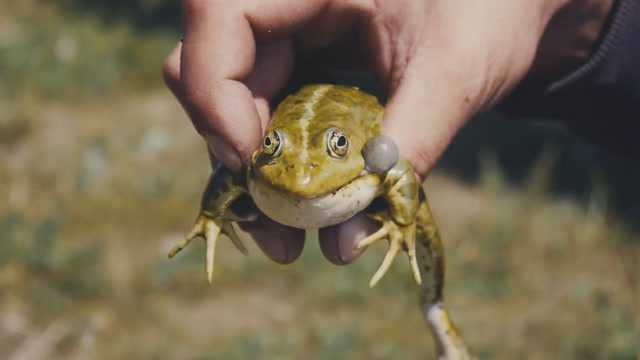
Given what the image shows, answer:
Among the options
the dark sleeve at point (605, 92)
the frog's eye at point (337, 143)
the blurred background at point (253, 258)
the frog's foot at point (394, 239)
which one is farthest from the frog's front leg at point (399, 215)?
the blurred background at point (253, 258)

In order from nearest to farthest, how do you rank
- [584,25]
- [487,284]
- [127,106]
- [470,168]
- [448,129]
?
[448,129], [584,25], [487,284], [470,168], [127,106]

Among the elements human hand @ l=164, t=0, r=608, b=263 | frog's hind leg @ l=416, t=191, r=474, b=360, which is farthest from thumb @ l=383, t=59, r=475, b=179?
frog's hind leg @ l=416, t=191, r=474, b=360

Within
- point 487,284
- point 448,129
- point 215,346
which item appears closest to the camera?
point 448,129

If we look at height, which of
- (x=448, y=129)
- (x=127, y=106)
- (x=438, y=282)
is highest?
(x=448, y=129)

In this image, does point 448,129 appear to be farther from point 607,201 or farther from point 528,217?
point 607,201

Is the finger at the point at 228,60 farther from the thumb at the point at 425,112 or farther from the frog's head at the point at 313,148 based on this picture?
the thumb at the point at 425,112

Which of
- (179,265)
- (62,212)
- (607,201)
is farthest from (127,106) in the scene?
(607,201)
